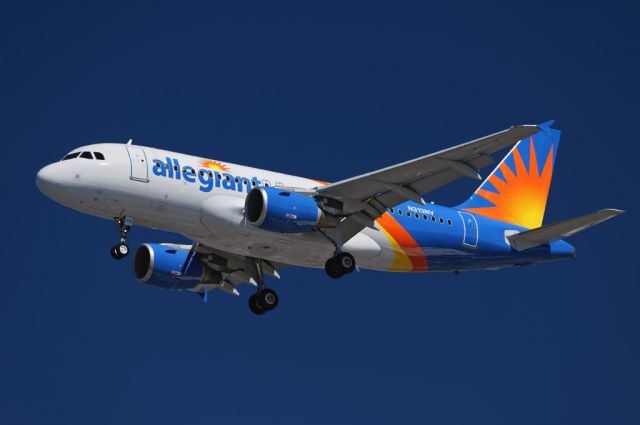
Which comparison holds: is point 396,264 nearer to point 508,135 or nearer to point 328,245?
point 328,245

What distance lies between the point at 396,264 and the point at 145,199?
1000 centimetres

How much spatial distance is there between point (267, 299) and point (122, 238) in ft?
22.0

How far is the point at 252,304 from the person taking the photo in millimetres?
42719

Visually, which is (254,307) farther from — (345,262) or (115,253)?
(115,253)

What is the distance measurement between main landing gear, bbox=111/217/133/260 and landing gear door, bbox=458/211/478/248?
12766mm

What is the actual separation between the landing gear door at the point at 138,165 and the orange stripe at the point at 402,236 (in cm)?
897

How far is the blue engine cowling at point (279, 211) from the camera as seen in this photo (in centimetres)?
3781

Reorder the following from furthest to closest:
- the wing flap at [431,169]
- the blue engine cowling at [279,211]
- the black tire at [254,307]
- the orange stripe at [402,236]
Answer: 1. the black tire at [254,307]
2. the orange stripe at [402,236]
3. the blue engine cowling at [279,211]
4. the wing flap at [431,169]

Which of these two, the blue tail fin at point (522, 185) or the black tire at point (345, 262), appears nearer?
the black tire at point (345, 262)

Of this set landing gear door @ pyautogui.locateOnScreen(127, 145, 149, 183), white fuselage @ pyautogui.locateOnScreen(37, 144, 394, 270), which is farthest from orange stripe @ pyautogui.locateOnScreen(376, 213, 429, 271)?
landing gear door @ pyautogui.locateOnScreen(127, 145, 149, 183)

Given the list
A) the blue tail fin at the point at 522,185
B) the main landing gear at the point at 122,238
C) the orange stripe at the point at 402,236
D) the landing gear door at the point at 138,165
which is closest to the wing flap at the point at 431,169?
the orange stripe at the point at 402,236

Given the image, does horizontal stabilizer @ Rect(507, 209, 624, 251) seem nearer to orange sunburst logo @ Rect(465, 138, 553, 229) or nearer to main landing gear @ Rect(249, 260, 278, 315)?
orange sunburst logo @ Rect(465, 138, 553, 229)

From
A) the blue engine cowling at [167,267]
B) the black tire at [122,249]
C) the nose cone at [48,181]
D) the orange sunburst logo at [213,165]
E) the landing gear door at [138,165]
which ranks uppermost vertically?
the orange sunburst logo at [213,165]

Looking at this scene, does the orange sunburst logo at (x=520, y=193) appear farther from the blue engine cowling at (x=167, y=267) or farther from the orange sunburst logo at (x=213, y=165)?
the orange sunburst logo at (x=213, y=165)
